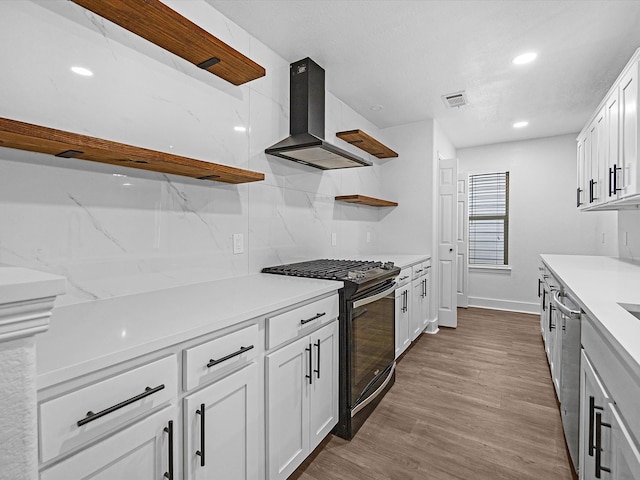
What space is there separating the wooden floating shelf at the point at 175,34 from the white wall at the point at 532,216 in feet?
15.2

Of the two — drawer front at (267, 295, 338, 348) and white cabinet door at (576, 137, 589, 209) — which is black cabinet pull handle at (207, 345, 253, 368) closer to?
drawer front at (267, 295, 338, 348)

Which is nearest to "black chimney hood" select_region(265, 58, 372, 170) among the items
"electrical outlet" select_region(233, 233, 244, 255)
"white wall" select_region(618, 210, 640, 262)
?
"electrical outlet" select_region(233, 233, 244, 255)

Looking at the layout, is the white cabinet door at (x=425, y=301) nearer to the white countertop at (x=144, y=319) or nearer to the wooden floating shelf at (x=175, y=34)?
the white countertop at (x=144, y=319)

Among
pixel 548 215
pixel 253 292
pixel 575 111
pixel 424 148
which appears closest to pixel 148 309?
pixel 253 292

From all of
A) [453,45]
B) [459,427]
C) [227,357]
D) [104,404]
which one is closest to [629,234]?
[453,45]

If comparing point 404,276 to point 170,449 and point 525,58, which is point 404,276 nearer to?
point 525,58

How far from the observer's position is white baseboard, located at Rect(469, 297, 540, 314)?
5047 millimetres

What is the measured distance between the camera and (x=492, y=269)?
17.5ft

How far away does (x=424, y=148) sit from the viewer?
4102 millimetres

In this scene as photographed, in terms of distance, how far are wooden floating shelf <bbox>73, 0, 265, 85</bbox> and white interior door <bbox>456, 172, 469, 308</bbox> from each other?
3.90 m

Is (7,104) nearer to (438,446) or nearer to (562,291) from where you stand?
(438,446)

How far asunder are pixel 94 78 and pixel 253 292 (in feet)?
3.83

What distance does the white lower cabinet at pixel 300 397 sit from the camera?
147cm

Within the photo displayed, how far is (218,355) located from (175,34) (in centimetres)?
146
